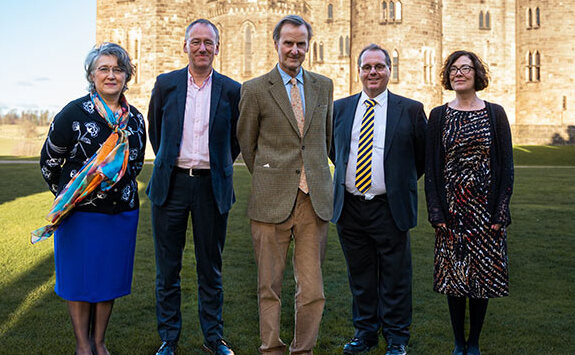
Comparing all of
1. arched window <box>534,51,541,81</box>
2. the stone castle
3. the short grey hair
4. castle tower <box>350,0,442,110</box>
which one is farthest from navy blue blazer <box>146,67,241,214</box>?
arched window <box>534,51,541,81</box>

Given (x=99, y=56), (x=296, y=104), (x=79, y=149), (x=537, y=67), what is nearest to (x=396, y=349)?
(x=296, y=104)

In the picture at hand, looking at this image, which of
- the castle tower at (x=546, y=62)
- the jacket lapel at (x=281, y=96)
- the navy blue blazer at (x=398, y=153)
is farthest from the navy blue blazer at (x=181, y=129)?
the castle tower at (x=546, y=62)

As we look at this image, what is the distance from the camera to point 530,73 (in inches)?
1625

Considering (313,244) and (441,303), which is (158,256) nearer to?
(313,244)

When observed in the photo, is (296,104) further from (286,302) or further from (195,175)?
(286,302)

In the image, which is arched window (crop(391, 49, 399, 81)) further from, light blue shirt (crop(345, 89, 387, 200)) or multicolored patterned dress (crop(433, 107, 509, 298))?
multicolored patterned dress (crop(433, 107, 509, 298))

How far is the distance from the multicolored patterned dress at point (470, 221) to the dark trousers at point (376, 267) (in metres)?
0.43

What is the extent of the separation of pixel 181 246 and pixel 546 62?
137 feet

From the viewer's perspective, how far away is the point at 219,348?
14.5 ft

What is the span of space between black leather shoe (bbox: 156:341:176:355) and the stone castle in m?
28.0

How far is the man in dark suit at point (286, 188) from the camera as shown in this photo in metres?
3.95

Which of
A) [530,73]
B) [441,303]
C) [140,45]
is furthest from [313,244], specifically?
[530,73]

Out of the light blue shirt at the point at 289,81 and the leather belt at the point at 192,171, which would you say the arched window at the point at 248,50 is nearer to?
the leather belt at the point at 192,171

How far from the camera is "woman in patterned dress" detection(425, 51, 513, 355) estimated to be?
161 inches
